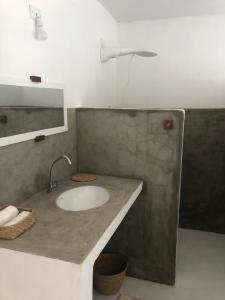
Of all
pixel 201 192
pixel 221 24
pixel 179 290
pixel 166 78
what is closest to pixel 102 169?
pixel 179 290

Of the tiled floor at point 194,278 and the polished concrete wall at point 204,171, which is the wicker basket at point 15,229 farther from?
the polished concrete wall at point 204,171

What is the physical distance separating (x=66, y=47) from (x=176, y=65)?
160cm

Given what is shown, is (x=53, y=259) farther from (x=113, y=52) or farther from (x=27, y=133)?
(x=113, y=52)

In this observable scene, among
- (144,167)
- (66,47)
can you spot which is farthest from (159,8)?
(144,167)

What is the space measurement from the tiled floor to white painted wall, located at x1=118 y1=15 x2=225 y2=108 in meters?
1.62

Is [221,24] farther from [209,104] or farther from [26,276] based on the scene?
[26,276]

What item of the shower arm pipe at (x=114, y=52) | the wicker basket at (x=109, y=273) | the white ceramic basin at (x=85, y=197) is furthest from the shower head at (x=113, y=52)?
the wicker basket at (x=109, y=273)

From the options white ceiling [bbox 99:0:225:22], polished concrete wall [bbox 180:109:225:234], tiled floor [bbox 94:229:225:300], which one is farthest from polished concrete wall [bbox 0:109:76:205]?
polished concrete wall [bbox 180:109:225:234]

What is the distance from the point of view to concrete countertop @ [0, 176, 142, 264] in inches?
43.9

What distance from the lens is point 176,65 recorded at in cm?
317

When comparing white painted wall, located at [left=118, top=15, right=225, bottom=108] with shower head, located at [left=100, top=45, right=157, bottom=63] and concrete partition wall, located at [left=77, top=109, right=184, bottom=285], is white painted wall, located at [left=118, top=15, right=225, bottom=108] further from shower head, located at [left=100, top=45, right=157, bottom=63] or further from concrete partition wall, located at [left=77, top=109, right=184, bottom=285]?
concrete partition wall, located at [left=77, top=109, right=184, bottom=285]

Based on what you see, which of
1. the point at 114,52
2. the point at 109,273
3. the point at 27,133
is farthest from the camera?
the point at 114,52

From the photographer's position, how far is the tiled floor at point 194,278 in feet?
6.87

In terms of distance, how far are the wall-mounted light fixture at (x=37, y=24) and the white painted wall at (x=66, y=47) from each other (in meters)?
0.03
